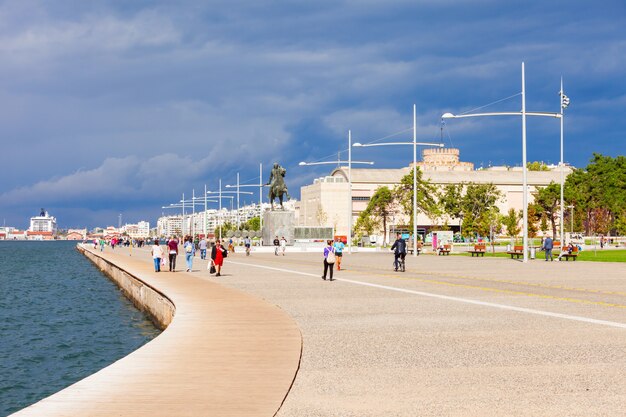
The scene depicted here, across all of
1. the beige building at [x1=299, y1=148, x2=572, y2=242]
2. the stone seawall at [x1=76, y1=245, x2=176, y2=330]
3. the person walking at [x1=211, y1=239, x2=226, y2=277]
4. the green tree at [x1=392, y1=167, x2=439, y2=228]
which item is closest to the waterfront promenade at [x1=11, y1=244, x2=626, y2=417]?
the stone seawall at [x1=76, y1=245, x2=176, y2=330]

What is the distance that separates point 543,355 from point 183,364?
16.1 ft

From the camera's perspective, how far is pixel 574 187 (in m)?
114

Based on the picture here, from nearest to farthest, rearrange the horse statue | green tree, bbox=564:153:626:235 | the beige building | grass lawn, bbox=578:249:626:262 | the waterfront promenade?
the waterfront promenade → grass lawn, bbox=578:249:626:262 → the horse statue → green tree, bbox=564:153:626:235 → the beige building

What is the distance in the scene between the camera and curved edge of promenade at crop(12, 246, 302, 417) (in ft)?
24.5

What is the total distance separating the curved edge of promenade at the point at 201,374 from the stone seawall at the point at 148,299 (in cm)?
417

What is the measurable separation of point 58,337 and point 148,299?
4.08 m

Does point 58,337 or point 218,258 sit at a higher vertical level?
point 218,258

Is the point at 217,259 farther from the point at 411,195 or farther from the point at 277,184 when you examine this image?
the point at 411,195

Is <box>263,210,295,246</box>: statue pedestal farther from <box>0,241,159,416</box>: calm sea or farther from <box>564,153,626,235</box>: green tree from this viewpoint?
<box>564,153,626,235</box>: green tree

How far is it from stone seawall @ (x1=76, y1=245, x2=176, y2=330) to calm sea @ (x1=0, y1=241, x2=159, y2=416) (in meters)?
0.34

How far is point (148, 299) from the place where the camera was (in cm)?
2564

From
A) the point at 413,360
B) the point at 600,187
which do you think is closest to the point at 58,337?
the point at 413,360

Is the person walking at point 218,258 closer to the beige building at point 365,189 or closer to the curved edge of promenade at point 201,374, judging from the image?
the curved edge of promenade at point 201,374

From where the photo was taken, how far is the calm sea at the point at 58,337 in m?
15.1
